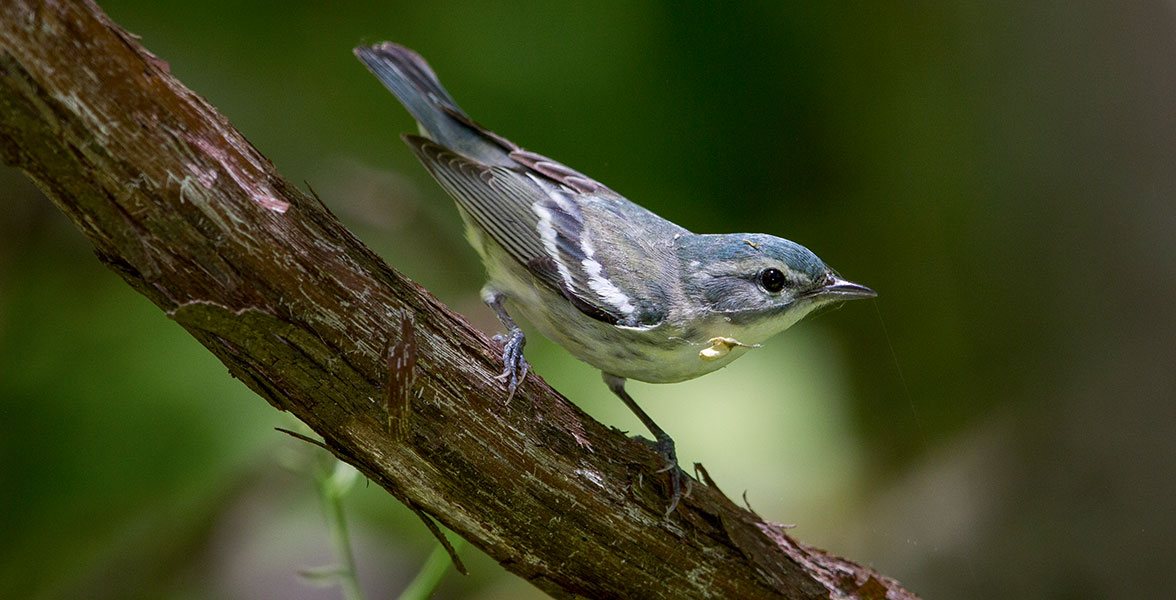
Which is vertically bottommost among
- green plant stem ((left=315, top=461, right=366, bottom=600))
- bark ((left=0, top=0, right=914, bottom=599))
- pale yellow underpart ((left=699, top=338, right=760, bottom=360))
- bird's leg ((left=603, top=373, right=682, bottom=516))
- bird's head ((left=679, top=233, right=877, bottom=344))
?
green plant stem ((left=315, top=461, right=366, bottom=600))

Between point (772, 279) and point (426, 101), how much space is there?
1328 millimetres

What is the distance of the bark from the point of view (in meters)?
1.43

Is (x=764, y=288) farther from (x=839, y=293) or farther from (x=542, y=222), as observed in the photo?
(x=542, y=222)

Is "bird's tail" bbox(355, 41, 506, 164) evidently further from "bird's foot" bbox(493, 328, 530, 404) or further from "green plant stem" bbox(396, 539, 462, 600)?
"green plant stem" bbox(396, 539, 462, 600)

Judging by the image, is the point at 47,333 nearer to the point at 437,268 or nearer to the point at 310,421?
the point at 437,268

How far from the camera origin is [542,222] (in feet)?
8.57

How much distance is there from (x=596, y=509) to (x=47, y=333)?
2540 mm

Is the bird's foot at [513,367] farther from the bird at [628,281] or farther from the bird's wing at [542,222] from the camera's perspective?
the bird's wing at [542,222]

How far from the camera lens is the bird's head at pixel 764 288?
239cm

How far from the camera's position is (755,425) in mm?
3510

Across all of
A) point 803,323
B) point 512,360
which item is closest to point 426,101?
point 512,360

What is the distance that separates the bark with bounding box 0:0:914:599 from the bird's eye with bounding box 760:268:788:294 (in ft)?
1.97

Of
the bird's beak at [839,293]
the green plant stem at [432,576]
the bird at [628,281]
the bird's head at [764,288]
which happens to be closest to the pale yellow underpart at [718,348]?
the bird at [628,281]

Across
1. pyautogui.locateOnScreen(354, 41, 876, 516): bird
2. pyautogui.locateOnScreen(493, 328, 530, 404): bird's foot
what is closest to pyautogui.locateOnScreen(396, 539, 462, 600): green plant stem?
pyautogui.locateOnScreen(354, 41, 876, 516): bird
